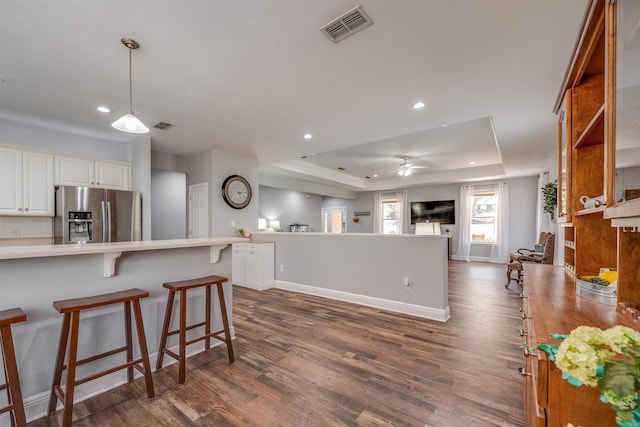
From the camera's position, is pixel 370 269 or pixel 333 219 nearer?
pixel 370 269

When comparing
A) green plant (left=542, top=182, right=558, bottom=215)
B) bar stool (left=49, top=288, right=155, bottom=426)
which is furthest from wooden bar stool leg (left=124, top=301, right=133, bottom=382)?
green plant (left=542, top=182, right=558, bottom=215)

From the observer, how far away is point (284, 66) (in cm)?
230

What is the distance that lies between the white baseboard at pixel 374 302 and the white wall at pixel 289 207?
424 cm

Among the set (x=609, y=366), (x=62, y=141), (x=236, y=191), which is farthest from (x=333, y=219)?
(x=609, y=366)

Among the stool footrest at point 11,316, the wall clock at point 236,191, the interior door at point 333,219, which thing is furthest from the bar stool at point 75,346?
the interior door at point 333,219

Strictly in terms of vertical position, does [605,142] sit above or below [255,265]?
above

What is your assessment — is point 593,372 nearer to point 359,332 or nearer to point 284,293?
point 359,332

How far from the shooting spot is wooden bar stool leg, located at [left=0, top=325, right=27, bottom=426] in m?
1.39

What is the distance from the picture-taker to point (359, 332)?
9.84 ft

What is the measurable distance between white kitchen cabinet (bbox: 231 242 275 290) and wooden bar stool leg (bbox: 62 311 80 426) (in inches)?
128

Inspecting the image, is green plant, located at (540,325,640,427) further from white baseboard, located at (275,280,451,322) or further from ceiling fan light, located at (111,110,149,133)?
white baseboard, located at (275,280,451,322)

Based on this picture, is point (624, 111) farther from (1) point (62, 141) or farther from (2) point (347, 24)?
(1) point (62, 141)

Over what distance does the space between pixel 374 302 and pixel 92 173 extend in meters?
4.41

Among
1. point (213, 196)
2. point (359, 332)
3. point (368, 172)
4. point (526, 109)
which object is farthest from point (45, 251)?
point (368, 172)
